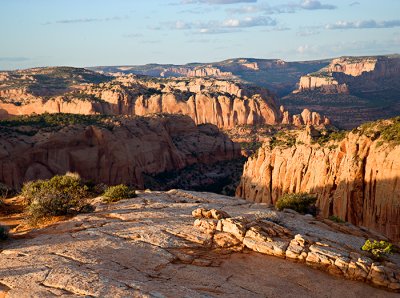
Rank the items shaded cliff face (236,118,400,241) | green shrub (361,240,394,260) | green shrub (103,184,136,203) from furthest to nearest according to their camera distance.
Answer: shaded cliff face (236,118,400,241), green shrub (103,184,136,203), green shrub (361,240,394,260)

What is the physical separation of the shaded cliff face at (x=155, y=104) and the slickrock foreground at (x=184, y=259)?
322 feet

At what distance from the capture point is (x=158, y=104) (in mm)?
131375

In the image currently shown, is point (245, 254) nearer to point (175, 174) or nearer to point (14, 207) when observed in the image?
point (14, 207)

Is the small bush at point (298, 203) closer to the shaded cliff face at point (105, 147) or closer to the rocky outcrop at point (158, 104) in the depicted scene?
the shaded cliff face at point (105, 147)

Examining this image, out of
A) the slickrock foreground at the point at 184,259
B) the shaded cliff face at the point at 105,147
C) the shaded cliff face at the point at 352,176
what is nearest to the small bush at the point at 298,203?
the slickrock foreground at the point at 184,259

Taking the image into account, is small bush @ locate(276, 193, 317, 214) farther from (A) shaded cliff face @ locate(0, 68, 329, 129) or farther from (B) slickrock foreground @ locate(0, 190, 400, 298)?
(A) shaded cliff face @ locate(0, 68, 329, 129)

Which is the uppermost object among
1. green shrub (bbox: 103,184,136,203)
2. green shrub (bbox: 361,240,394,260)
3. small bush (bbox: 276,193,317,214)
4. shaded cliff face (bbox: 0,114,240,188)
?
green shrub (bbox: 103,184,136,203)

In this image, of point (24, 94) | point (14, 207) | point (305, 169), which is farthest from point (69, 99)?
point (14, 207)

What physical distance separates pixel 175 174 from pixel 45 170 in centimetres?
2694

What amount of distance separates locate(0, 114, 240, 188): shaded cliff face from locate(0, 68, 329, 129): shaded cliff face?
30860mm

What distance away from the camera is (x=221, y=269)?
56.1 feet

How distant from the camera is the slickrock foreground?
1492cm

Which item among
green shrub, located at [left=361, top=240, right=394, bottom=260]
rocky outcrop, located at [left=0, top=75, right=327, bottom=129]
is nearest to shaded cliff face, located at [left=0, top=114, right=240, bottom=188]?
rocky outcrop, located at [left=0, top=75, right=327, bottom=129]

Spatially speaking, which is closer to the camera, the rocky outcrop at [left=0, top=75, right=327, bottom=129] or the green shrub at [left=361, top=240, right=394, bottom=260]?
the green shrub at [left=361, top=240, right=394, bottom=260]
